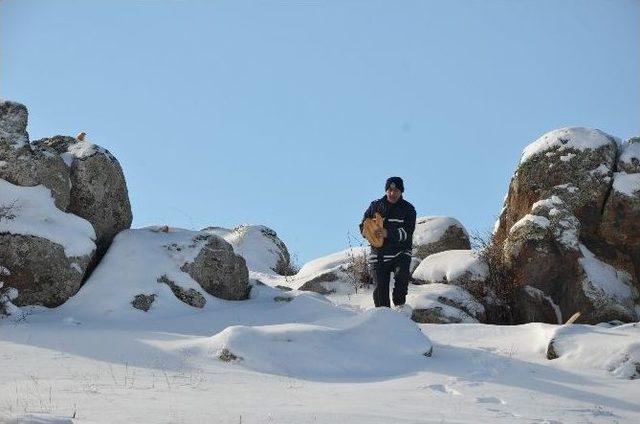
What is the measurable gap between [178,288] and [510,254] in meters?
6.11

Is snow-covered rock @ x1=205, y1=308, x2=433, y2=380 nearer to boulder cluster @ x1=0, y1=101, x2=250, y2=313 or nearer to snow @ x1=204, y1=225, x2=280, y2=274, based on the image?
boulder cluster @ x1=0, y1=101, x2=250, y2=313

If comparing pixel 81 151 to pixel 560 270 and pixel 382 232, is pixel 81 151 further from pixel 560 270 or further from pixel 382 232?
pixel 560 270

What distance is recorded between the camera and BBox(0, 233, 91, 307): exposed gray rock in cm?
934

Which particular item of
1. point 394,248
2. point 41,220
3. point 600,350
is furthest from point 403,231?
point 41,220

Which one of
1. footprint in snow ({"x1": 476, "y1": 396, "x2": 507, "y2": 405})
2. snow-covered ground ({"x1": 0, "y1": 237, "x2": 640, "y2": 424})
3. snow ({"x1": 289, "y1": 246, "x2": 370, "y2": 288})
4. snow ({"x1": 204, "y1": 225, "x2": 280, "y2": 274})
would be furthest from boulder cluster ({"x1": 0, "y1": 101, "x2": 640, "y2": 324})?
footprint in snow ({"x1": 476, "y1": 396, "x2": 507, "y2": 405})

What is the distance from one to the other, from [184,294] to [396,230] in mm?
3344

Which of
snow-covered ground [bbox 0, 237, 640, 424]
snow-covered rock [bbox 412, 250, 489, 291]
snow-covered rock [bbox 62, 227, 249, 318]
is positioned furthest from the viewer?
snow-covered rock [bbox 412, 250, 489, 291]

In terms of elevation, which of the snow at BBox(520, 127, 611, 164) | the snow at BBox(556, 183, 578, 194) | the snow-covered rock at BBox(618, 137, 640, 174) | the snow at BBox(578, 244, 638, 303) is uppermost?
the snow at BBox(520, 127, 611, 164)

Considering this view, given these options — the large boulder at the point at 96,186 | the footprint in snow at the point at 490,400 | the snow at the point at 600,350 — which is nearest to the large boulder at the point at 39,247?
the large boulder at the point at 96,186

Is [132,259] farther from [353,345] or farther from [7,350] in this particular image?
[353,345]

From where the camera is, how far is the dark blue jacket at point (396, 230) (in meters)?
10.2

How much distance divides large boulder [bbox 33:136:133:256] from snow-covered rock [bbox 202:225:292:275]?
747 centimetres

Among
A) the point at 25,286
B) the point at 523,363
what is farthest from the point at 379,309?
the point at 25,286

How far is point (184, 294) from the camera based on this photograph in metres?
10.4
